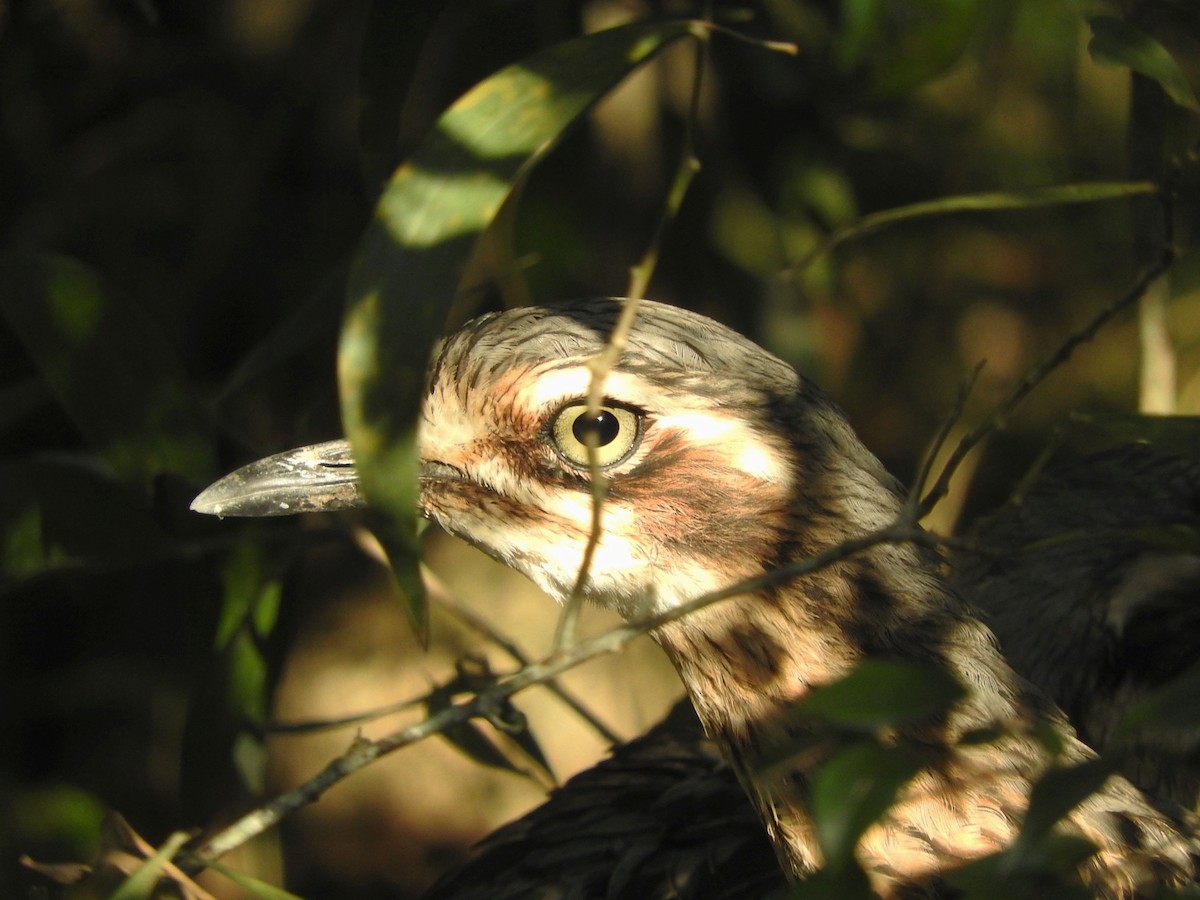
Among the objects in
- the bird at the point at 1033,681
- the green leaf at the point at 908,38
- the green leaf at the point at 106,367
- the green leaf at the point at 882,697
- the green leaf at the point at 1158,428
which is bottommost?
the bird at the point at 1033,681

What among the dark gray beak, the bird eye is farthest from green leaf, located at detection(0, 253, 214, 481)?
the bird eye

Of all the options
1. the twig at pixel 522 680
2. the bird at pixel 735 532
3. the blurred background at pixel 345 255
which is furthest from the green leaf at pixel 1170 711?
the blurred background at pixel 345 255

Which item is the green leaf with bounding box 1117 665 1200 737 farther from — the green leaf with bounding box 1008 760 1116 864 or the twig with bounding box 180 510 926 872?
the twig with bounding box 180 510 926 872

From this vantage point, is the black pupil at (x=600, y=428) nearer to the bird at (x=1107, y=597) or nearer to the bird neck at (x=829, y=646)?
the bird neck at (x=829, y=646)

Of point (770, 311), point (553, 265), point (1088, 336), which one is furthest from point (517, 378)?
point (770, 311)

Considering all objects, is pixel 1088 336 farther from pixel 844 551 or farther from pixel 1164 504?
pixel 1164 504
